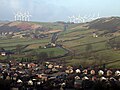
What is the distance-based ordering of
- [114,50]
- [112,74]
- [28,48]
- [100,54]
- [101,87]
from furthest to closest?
[28,48], [114,50], [100,54], [112,74], [101,87]

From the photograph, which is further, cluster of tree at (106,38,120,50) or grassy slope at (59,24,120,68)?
cluster of tree at (106,38,120,50)

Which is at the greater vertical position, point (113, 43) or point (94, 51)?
point (113, 43)

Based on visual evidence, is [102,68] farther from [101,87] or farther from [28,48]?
[28,48]

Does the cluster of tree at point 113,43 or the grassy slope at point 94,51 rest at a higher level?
the cluster of tree at point 113,43

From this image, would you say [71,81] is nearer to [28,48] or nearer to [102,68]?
[102,68]

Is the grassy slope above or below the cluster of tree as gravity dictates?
below

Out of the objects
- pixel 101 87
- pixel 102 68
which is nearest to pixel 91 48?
pixel 102 68

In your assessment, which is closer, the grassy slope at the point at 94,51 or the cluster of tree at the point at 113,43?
the grassy slope at the point at 94,51

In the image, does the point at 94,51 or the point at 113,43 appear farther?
the point at 113,43

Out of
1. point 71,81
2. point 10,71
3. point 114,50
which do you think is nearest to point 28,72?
point 10,71

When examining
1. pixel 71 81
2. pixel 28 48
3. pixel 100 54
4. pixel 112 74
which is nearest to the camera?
pixel 71 81

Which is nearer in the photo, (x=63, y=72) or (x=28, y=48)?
(x=63, y=72)
